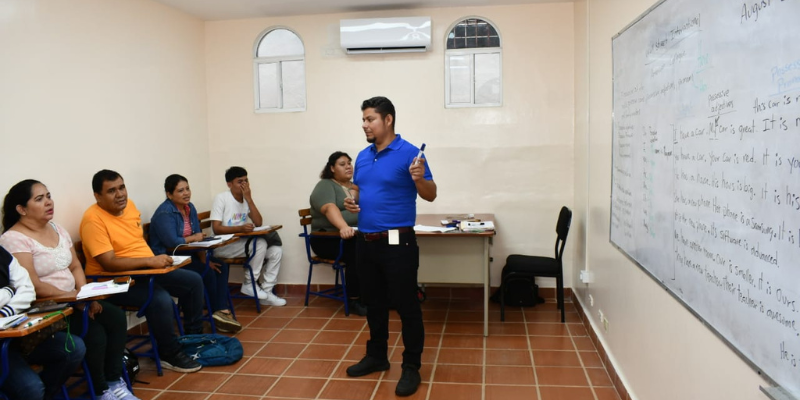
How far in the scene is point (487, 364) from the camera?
379 centimetres

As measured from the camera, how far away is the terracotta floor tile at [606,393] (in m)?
3.22

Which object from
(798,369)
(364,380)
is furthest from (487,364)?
(798,369)

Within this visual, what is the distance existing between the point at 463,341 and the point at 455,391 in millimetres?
923

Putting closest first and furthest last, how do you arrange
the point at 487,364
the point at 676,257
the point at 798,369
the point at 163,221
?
the point at 798,369, the point at 676,257, the point at 487,364, the point at 163,221

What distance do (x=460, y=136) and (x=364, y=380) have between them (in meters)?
2.72

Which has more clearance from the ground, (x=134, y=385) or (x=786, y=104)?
(x=786, y=104)

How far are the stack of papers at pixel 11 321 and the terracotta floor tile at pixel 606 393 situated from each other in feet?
9.62

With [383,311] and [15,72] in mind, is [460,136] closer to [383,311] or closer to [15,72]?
[383,311]

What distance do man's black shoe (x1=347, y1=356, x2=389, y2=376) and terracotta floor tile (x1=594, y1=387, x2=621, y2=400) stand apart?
129 cm

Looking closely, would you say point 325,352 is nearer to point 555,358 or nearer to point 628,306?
point 555,358

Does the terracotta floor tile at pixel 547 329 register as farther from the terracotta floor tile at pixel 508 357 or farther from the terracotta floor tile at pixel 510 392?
the terracotta floor tile at pixel 510 392

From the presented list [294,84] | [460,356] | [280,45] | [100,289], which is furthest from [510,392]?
[280,45]

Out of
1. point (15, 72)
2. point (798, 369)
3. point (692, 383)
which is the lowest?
point (692, 383)

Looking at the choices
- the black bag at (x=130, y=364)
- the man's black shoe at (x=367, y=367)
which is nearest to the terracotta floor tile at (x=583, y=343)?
the man's black shoe at (x=367, y=367)
